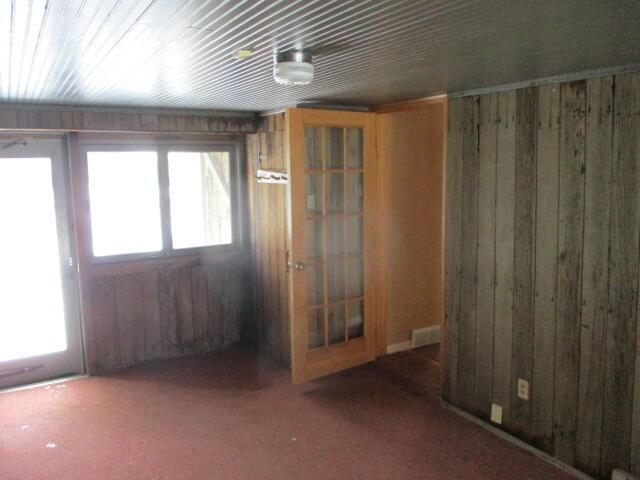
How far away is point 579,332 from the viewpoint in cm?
276

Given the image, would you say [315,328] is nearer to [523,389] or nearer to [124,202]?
[523,389]

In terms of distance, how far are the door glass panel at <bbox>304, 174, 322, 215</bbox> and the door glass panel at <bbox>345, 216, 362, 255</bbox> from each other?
307 millimetres

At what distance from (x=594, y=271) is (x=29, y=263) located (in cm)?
394

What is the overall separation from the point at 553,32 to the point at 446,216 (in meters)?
1.71

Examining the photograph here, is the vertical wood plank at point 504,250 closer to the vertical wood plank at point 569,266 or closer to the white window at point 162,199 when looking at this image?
the vertical wood plank at point 569,266

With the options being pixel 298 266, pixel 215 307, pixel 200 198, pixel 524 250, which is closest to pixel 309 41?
pixel 524 250

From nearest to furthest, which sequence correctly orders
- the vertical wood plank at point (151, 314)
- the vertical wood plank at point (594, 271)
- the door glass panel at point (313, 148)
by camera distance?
the vertical wood plank at point (594, 271) < the door glass panel at point (313, 148) < the vertical wood plank at point (151, 314)

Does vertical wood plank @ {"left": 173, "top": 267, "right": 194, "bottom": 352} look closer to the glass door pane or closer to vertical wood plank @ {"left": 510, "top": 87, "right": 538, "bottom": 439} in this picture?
the glass door pane

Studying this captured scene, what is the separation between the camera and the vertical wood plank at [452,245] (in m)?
3.35

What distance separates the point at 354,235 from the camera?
4242mm

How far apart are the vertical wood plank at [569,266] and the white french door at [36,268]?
3.53 meters

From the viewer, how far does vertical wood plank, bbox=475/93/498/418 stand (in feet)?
10.3

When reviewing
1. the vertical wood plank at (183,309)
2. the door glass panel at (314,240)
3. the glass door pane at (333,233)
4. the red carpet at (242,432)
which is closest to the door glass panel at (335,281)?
the glass door pane at (333,233)

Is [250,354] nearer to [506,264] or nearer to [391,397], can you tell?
[391,397]
